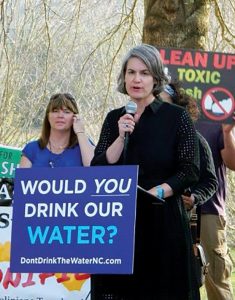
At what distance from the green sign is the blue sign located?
295 centimetres

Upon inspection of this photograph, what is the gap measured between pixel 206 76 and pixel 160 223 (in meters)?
2.01

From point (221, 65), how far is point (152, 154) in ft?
6.15

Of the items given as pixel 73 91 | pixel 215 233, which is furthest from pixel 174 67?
pixel 73 91

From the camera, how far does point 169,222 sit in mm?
5168

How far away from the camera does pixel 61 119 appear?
7.44 m

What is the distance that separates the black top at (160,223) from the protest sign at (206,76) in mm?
1572

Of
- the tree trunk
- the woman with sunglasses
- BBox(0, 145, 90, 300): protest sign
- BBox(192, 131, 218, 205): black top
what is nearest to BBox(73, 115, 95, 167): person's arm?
the woman with sunglasses

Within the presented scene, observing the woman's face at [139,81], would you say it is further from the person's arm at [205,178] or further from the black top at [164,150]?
the person's arm at [205,178]

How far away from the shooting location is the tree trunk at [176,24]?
332 inches

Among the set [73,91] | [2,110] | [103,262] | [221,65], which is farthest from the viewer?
[73,91]

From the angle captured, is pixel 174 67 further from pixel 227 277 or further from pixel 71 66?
pixel 71 66

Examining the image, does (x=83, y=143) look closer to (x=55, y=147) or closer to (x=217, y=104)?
(x=55, y=147)

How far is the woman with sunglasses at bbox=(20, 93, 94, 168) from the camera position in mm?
7352

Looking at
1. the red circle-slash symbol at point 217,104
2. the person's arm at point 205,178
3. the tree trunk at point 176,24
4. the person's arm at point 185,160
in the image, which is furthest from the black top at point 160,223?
the tree trunk at point 176,24
